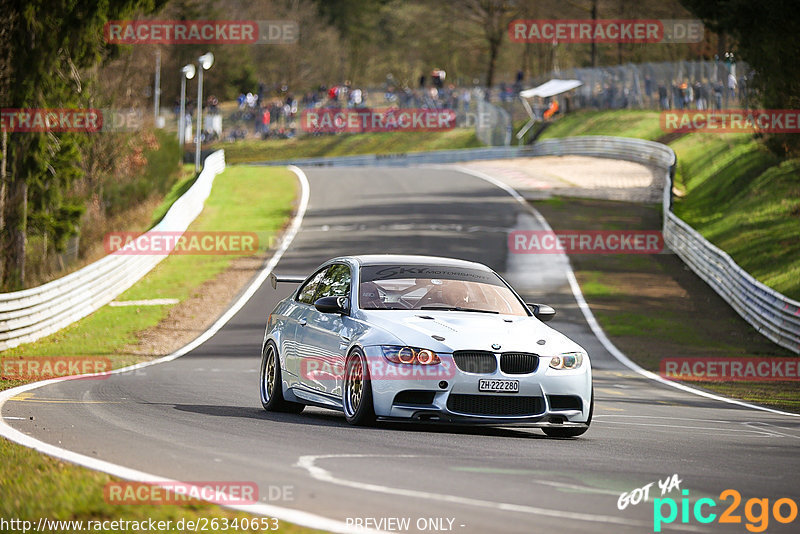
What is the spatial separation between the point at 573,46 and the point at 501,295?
326 feet

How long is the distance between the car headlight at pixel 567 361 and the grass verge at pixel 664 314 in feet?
20.8

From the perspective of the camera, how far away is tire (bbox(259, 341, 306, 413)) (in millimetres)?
12234

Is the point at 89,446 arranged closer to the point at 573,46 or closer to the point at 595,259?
the point at 595,259

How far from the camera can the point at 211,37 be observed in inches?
4274

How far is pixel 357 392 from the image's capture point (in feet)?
34.4

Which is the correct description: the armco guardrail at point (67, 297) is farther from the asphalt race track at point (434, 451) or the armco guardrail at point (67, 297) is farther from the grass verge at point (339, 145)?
the grass verge at point (339, 145)

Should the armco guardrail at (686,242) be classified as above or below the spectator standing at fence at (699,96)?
below

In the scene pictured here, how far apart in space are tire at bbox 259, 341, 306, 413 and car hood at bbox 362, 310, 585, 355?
68.5 inches

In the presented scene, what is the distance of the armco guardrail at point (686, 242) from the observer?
24547mm

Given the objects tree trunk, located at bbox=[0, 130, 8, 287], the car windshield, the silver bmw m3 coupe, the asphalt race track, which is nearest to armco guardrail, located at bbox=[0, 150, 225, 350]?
the asphalt race track

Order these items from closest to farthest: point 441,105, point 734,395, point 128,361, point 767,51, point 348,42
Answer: point 734,395 < point 128,361 < point 767,51 < point 441,105 < point 348,42

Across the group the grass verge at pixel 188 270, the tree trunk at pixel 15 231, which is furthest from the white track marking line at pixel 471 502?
the tree trunk at pixel 15 231

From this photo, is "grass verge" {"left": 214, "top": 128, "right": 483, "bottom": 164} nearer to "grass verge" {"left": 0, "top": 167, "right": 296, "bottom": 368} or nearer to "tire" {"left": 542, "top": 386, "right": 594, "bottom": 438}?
"grass verge" {"left": 0, "top": 167, "right": 296, "bottom": 368}

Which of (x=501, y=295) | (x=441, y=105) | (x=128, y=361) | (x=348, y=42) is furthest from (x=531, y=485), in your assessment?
(x=348, y=42)
